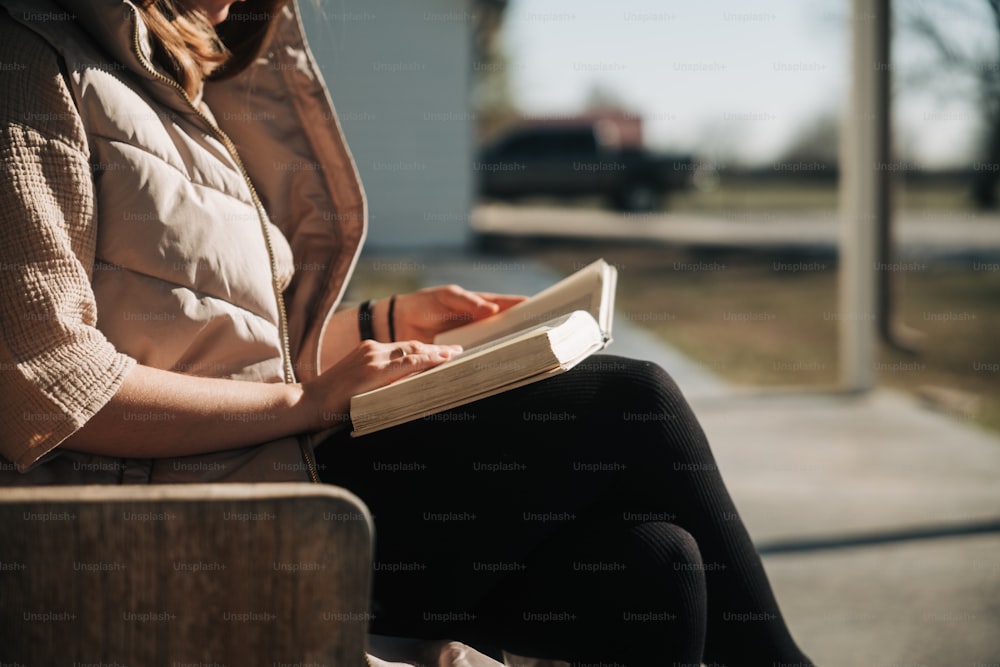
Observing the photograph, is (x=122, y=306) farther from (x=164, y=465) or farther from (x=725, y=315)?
(x=725, y=315)

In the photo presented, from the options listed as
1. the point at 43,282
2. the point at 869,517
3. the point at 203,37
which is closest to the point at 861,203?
the point at 869,517

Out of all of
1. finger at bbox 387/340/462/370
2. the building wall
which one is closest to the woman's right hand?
finger at bbox 387/340/462/370

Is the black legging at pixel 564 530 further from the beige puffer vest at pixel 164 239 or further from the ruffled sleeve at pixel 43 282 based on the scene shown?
the ruffled sleeve at pixel 43 282

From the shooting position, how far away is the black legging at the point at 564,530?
3.90 feet

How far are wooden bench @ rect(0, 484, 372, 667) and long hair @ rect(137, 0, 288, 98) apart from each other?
736 millimetres

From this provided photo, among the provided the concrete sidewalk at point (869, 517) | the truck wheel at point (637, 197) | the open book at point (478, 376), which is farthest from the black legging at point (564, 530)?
the truck wheel at point (637, 197)

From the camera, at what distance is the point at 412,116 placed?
1463 centimetres

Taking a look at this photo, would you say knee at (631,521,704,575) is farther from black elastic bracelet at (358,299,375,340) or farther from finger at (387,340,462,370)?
black elastic bracelet at (358,299,375,340)

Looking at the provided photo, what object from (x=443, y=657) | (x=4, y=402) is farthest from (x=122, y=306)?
(x=443, y=657)

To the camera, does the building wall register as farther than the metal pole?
Yes

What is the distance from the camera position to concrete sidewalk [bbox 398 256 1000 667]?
2.42 m

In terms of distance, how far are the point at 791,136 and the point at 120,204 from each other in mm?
46227

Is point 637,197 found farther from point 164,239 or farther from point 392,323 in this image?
point 164,239

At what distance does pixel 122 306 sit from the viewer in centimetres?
112
